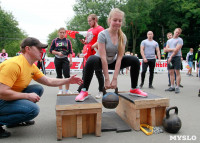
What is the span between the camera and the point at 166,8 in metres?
32.1

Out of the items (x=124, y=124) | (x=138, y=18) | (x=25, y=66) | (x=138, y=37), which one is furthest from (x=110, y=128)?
(x=138, y=37)

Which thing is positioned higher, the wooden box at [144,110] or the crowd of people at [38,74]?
the crowd of people at [38,74]

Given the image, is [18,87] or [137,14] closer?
[18,87]

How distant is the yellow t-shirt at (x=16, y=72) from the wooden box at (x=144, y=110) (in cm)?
153

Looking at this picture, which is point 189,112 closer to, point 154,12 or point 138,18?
point 138,18

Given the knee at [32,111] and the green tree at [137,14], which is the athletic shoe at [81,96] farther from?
the green tree at [137,14]

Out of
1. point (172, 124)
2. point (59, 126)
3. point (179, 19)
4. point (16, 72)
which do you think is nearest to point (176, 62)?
point (172, 124)

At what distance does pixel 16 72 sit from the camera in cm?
223

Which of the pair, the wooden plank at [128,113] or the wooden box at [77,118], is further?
the wooden plank at [128,113]

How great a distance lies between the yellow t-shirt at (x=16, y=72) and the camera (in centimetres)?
215

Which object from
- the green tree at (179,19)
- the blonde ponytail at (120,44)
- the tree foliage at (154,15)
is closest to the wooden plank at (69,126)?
the blonde ponytail at (120,44)

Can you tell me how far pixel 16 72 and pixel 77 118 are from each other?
97 cm

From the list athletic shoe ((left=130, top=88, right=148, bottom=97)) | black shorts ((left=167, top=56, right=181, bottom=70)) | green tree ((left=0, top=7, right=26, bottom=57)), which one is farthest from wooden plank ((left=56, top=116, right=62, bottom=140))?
green tree ((left=0, top=7, right=26, bottom=57))

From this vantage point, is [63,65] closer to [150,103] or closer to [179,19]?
[150,103]
